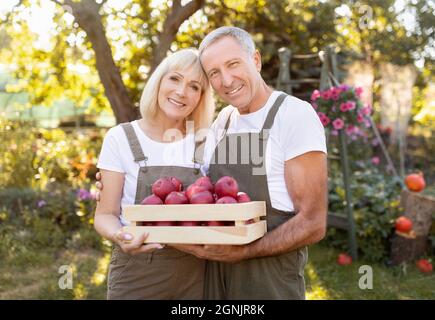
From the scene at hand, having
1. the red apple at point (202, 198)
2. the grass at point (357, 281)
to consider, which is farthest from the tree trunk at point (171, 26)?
the red apple at point (202, 198)

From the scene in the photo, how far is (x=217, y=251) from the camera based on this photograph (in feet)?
5.91

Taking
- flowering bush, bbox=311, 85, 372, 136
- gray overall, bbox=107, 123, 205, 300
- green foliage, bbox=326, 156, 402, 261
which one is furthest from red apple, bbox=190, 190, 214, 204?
green foliage, bbox=326, 156, 402, 261

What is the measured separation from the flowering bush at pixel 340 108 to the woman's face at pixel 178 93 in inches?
117

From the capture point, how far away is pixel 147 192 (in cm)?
209

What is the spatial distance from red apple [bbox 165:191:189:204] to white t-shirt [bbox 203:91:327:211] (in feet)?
1.23

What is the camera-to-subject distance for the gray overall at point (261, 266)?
6.48 feet

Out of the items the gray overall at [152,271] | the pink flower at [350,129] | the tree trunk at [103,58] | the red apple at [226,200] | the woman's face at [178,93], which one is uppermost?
the tree trunk at [103,58]

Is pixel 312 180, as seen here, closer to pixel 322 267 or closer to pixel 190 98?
pixel 190 98

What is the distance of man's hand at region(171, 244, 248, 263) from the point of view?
5.89 ft

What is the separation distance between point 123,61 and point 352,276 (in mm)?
4279

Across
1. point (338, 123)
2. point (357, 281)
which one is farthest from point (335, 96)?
point (357, 281)

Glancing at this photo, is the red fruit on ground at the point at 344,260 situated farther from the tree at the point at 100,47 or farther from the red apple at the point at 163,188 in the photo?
the red apple at the point at 163,188

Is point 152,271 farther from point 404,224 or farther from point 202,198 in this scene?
point 404,224
